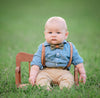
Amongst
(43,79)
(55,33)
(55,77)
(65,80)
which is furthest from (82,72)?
(55,33)

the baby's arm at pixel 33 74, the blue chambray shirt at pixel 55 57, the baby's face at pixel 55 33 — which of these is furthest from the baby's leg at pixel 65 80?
the baby's face at pixel 55 33

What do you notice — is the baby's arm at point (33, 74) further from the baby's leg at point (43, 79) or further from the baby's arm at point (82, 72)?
the baby's arm at point (82, 72)

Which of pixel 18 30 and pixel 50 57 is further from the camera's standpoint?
pixel 18 30

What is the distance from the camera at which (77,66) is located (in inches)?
155

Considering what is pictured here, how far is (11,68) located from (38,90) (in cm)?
171

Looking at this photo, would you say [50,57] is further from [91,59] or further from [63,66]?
[91,59]

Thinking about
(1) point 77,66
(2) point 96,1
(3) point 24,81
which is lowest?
(3) point 24,81

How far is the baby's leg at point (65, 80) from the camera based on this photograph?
3.66m

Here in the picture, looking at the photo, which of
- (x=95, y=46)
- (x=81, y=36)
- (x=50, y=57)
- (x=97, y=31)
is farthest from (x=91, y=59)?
(x=97, y=31)

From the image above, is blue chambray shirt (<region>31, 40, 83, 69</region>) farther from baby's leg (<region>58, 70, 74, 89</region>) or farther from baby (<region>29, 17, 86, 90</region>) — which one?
baby's leg (<region>58, 70, 74, 89</region>)

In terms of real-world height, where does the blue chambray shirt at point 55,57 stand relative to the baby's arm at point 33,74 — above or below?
above

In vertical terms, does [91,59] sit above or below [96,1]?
below

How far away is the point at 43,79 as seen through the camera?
3.74 metres

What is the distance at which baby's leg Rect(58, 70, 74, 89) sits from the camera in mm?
3664
